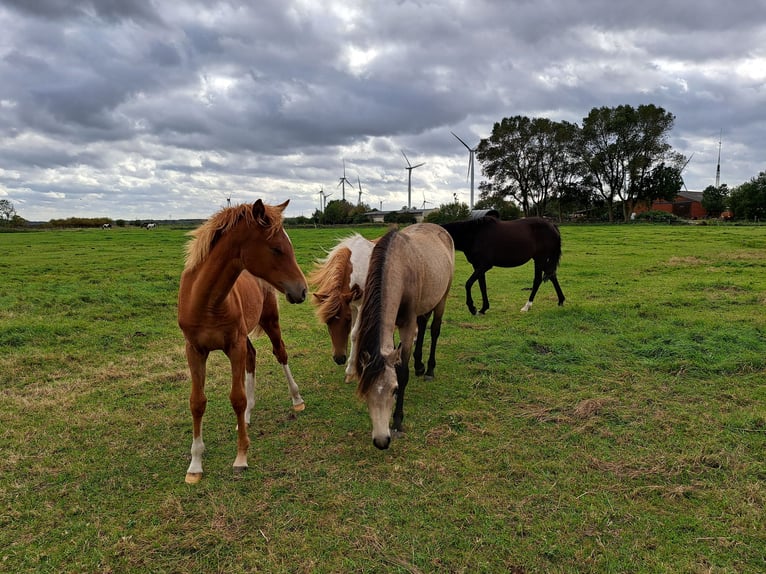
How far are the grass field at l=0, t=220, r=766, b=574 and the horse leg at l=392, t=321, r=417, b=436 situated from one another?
166 millimetres

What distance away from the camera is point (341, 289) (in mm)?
5242

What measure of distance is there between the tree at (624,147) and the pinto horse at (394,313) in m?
51.5

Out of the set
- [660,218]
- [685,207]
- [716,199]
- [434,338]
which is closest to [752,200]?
[716,199]

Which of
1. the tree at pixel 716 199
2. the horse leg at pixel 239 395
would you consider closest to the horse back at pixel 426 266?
the horse leg at pixel 239 395

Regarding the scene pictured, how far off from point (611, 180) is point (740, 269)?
141ft

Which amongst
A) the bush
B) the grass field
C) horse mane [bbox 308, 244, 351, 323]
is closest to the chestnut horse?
horse mane [bbox 308, 244, 351, 323]

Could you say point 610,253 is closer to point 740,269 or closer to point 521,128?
point 740,269

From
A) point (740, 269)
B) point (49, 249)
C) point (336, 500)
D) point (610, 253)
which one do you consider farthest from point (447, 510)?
point (49, 249)

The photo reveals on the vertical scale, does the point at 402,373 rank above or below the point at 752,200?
below

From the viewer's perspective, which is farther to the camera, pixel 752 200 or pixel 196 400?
pixel 752 200

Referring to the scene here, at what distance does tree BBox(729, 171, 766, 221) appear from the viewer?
5097 cm

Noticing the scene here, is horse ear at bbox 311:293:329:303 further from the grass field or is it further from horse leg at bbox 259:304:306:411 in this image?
the grass field

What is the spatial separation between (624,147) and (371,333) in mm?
55249

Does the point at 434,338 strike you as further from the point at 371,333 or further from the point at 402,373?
the point at 371,333
